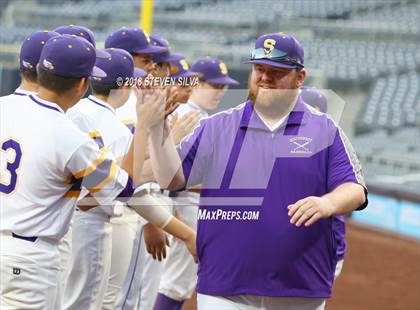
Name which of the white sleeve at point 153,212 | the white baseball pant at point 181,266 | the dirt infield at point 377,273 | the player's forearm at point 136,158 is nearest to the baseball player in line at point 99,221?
the white sleeve at point 153,212

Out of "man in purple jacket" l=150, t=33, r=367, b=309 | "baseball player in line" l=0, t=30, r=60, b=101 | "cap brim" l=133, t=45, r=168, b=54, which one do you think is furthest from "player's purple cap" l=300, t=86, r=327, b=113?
"baseball player in line" l=0, t=30, r=60, b=101

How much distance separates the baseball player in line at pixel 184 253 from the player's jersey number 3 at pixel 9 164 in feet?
9.14

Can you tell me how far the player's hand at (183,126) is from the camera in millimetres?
4496

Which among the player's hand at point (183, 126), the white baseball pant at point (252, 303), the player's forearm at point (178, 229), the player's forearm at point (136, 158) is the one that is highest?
the player's hand at point (183, 126)

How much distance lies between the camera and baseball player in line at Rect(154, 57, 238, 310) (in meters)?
7.14

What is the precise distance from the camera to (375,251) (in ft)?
39.4

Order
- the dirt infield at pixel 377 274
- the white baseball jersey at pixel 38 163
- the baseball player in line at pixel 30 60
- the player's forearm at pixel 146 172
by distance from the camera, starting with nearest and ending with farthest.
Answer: the white baseball jersey at pixel 38 163 → the player's forearm at pixel 146 172 → the baseball player in line at pixel 30 60 → the dirt infield at pixel 377 274

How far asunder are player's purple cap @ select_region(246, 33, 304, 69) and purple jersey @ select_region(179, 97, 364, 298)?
10.8 inches

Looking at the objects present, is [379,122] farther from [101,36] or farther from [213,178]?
[213,178]

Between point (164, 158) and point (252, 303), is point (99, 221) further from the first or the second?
point (252, 303)

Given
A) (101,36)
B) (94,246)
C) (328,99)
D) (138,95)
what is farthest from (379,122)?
(138,95)

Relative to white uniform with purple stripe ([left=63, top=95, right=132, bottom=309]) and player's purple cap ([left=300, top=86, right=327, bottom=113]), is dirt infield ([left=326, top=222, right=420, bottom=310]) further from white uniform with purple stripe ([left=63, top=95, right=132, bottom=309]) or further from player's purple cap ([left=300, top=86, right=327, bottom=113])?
white uniform with purple stripe ([left=63, top=95, right=132, bottom=309])

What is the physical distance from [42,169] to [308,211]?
4.03 ft

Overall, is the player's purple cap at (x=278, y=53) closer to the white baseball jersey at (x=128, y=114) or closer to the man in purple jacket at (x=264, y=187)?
the man in purple jacket at (x=264, y=187)
